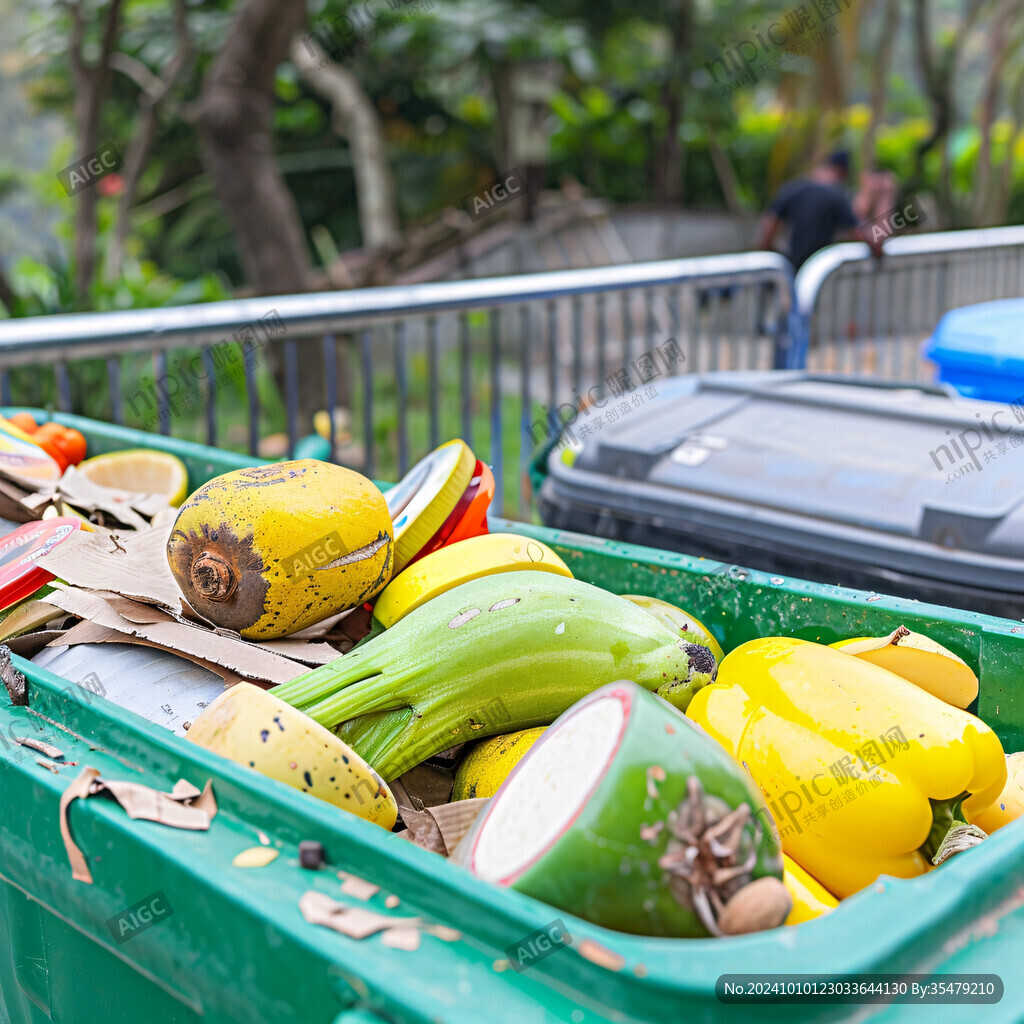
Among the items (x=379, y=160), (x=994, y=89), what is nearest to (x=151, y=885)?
(x=379, y=160)

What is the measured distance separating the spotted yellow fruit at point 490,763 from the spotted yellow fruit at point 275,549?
339 millimetres

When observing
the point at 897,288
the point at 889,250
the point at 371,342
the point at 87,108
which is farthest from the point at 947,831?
the point at 87,108

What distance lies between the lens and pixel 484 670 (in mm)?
1445

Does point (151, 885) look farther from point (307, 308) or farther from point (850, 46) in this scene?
point (850, 46)

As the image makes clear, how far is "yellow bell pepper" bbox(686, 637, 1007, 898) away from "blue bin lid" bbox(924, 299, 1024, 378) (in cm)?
223

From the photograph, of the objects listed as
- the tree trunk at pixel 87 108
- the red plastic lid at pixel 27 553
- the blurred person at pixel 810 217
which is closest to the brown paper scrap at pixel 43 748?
the red plastic lid at pixel 27 553

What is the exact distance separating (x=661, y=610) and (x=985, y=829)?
568 mm

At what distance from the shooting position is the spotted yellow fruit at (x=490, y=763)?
1.38 m

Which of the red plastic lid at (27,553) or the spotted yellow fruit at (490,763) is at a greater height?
the red plastic lid at (27,553)

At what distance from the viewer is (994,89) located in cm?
1427

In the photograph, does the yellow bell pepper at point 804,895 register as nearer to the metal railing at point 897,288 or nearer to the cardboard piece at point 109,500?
the cardboard piece at point 109,500

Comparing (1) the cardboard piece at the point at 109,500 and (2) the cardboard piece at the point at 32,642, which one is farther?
(1) the cardboard piece at the point at 109,500

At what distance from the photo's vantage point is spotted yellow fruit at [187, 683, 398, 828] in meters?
1.19

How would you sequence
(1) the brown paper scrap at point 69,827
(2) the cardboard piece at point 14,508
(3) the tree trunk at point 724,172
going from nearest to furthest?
(1) the brown paper scrap at point 69,827 < (2) the cardboard piece at point 14,508 < (3) the tree trunk at point 724,172
